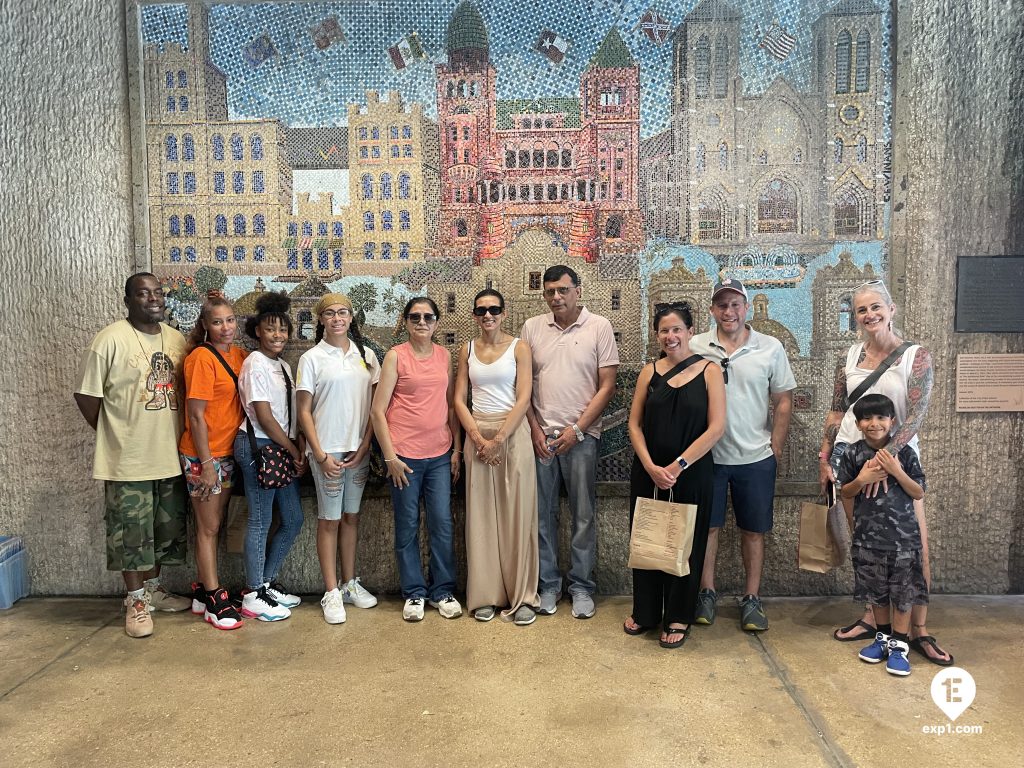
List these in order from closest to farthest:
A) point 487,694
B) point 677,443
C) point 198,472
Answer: point 487,694, point 677,443, point 198,472

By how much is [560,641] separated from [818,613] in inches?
60.2

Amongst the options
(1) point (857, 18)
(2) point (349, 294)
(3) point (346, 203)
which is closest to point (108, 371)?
(2) point (349, 294)

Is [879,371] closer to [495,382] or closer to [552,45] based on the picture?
[495,382]

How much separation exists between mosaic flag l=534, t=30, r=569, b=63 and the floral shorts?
3004mm

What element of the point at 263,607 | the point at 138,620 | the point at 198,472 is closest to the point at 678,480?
the point at 263,607

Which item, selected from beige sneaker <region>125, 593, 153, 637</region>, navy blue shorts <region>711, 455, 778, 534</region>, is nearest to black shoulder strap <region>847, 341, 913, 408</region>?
navy blue shorts <region>711, 455, 778, 534</region>

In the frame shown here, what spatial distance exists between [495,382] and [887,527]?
2044mm

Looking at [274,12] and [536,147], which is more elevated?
[274,12]

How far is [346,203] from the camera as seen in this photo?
4.16 metres

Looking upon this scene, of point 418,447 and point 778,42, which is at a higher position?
point 778,42

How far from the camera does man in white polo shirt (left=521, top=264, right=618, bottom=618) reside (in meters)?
3.71

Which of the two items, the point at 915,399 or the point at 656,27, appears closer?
the point at 915,399

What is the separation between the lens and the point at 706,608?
3693mm

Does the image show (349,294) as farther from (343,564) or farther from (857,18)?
(857,18)
